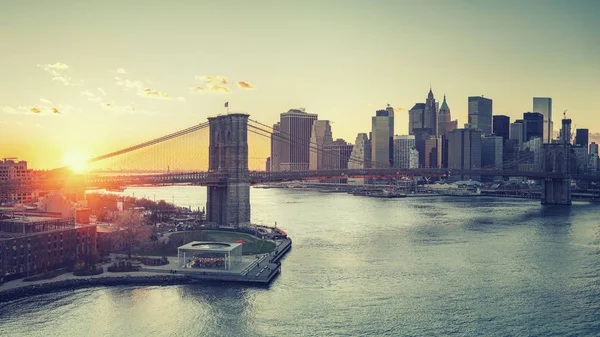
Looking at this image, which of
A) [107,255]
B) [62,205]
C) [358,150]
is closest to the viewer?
[107,255]

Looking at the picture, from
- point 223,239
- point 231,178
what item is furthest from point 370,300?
point 231,178

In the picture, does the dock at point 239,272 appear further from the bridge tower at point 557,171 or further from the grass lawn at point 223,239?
the bridge tower at point 557,171

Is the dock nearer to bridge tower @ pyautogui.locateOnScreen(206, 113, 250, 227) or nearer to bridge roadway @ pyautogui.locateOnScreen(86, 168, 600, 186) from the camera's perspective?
bridge tower @ pyautogui.locateOnScreen(206, 113, 250, 227)

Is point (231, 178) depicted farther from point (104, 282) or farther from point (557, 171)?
point (557, 171)

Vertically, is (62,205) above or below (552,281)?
above

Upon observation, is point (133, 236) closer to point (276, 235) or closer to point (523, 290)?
point (276, 235)

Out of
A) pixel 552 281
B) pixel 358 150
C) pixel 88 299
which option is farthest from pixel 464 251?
pixel 358 150
